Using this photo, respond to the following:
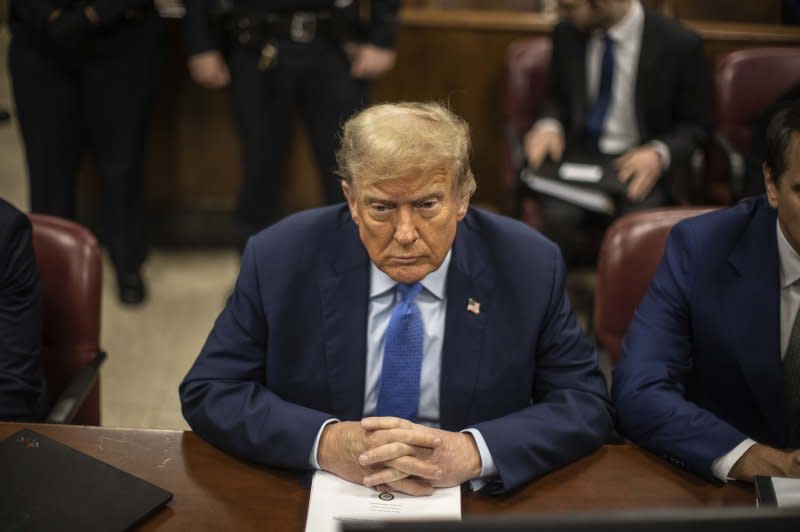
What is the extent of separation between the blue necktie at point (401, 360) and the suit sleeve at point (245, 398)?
16cm

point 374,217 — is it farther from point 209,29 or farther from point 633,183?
point 209,29

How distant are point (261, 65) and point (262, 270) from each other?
208 centimetres

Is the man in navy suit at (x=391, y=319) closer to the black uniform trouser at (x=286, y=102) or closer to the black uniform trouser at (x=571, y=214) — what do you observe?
the black uniform trouser at (x=571, y=214)

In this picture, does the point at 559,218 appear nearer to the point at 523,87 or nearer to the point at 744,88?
the point at 523,87

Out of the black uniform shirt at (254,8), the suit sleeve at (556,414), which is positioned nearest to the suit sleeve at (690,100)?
the black uniform shirt at (254,8)

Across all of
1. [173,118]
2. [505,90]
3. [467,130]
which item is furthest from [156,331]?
[467,130]

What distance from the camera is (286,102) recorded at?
13.1 ft

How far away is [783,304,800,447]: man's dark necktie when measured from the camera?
2020mm

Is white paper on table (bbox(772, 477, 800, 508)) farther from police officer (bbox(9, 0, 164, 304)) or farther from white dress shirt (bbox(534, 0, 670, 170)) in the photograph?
police officer (bbox(9, 0, 164, 304))

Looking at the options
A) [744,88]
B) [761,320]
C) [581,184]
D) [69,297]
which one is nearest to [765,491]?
[761,320]

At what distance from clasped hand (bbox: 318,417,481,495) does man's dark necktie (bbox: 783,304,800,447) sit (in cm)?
72

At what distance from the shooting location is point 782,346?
2.07 m

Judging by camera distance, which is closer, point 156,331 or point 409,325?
point 409,325

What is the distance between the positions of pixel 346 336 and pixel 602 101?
7.53 feet
